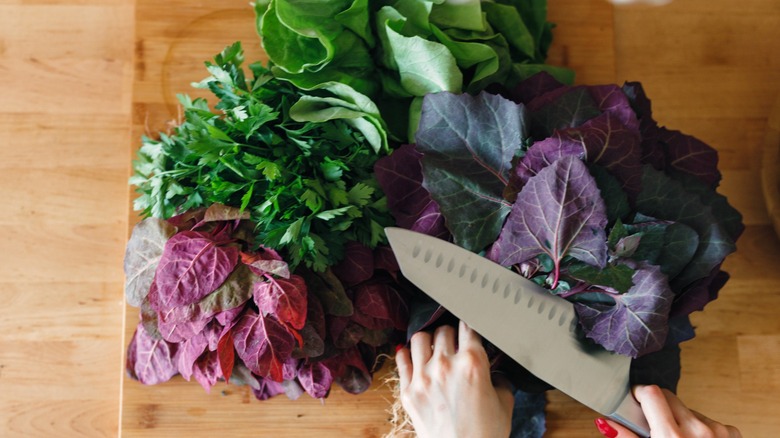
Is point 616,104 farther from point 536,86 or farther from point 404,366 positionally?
point 404,366

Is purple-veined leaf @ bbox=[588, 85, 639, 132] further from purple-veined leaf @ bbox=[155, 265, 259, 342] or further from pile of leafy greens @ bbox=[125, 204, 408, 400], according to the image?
purple-veined leaf @ bbox=[155, 265, 259, 342]

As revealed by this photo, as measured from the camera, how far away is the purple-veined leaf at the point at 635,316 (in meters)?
0.78

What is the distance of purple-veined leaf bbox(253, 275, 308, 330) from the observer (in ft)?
2.67

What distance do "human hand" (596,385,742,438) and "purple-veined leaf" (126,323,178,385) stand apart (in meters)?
0.63

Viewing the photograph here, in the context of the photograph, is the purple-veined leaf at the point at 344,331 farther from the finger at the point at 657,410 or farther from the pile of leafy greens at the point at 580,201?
the finger at the point at 657,410

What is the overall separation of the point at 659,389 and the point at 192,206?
2.18 ft

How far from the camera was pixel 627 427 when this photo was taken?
2.89ft

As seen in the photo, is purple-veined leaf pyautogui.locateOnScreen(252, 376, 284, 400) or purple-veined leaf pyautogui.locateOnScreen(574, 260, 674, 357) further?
purple-veined leaf pyautogui.locateOnScreen(252, 376, 284, 400)

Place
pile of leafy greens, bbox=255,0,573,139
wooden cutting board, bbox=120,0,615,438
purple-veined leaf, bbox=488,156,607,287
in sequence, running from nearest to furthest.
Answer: purple-veined leaf, bbox=488,156,607,287 → pile of leafy greens, bbox=255,0,573,139 → wooden cutting board, bbox=120,0,615,438

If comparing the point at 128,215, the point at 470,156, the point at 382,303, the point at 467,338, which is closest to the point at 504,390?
the point at 467,338

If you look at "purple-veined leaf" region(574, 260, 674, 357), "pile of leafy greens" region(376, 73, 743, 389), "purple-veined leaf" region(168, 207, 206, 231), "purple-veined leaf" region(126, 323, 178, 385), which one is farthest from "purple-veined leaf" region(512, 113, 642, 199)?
"purple-veined leaf" region(126, 323, 178, 385)

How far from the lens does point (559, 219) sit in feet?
2.51

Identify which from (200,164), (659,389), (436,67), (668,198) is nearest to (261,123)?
(200,164)

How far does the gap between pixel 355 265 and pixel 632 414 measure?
412 mm
